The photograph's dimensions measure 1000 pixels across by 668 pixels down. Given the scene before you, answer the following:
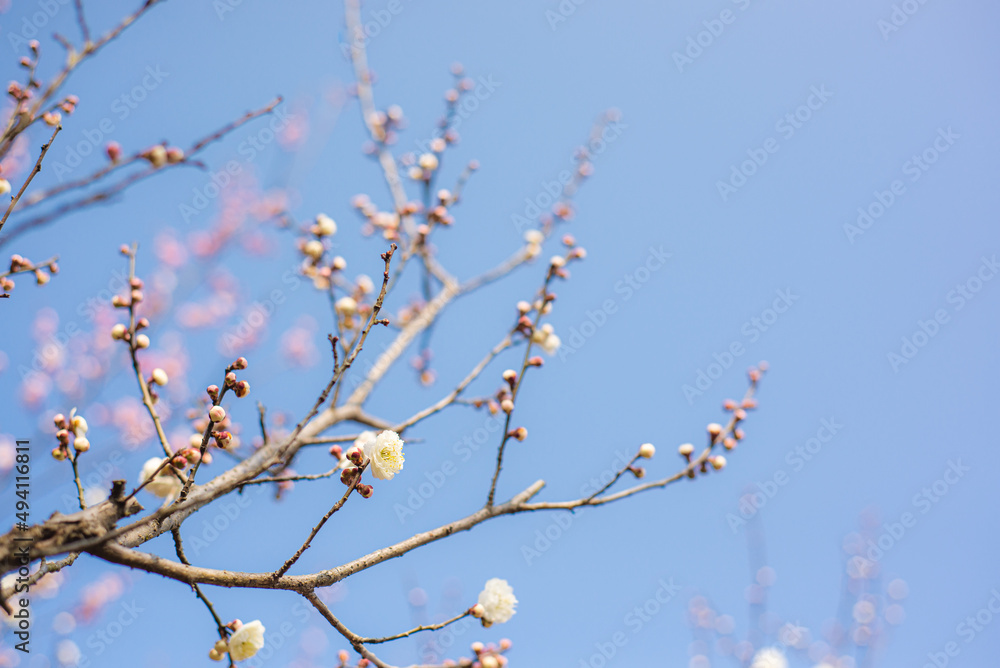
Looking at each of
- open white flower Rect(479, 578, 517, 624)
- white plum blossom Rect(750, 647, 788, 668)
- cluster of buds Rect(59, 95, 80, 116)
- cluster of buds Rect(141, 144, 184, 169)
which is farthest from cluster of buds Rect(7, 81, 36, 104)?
white plum blossom Rect(750, 647, 788, 668)

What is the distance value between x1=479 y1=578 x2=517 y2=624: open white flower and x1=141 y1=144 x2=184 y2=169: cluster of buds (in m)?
1.85

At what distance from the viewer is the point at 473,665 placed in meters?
1.90

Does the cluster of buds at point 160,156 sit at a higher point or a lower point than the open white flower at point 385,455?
higher

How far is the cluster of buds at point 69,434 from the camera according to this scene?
5.79 feet

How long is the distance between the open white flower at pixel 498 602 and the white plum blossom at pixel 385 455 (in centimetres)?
60

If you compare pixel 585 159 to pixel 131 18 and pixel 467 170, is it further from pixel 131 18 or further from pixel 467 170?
pixel 131 18

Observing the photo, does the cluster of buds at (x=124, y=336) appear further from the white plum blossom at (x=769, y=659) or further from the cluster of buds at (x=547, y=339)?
the white plum blossom at (x=769, y=659)

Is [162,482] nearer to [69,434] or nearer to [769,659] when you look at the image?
[69,434]

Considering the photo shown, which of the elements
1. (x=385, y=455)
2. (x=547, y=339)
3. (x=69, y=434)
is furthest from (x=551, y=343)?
(x=69, y=434)

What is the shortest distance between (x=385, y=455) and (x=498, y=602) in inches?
27.4

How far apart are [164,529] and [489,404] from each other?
5.16 ft

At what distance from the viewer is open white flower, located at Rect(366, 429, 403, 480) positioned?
1.91 m

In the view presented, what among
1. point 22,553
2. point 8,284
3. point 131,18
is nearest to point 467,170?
point 131,18

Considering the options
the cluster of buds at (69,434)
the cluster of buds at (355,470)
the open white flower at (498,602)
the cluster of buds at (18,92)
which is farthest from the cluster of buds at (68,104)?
the open white flower at (498,602)
